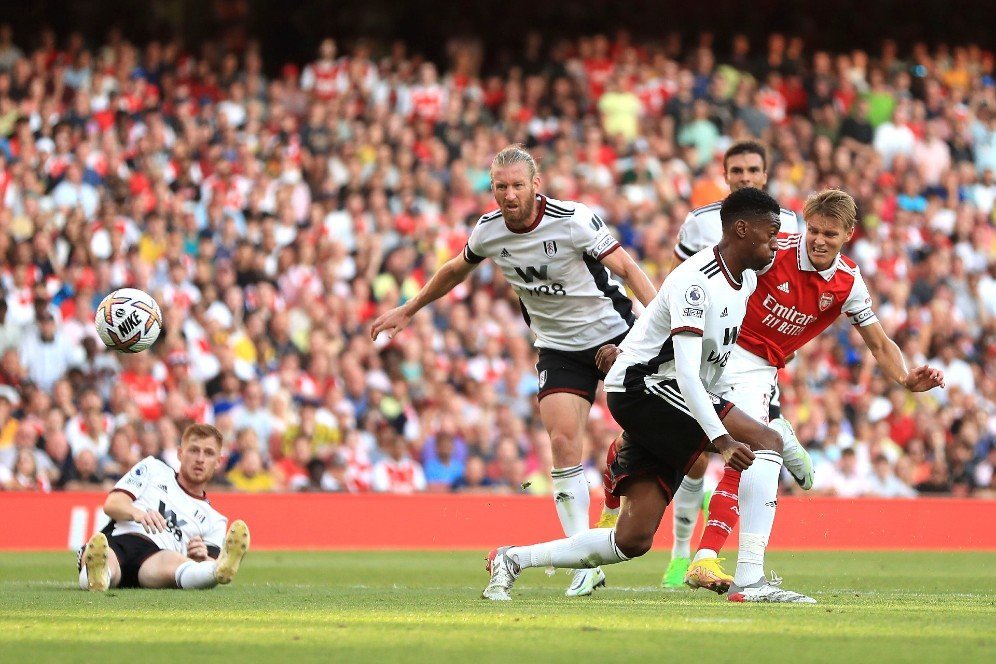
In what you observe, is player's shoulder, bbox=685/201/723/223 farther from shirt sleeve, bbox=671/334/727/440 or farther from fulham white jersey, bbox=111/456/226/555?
fulham white jersey, bbox=111/456/226/555

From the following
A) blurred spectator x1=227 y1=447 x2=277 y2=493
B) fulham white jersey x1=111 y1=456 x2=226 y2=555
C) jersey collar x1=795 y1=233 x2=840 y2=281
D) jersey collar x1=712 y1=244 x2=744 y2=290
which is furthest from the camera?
blurred spectator x1=227 y1=447 x2=277 y2=493

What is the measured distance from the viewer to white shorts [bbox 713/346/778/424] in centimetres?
839

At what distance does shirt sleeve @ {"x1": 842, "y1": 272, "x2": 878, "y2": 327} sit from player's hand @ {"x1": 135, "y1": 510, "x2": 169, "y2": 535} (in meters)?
4.13

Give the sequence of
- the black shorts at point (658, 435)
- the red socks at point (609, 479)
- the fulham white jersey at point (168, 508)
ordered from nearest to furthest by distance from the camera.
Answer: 1. the black shorts at point (658, 435)
2. the red socks at point (609, 479)
3. the fulham white jersey at point (168, 508)

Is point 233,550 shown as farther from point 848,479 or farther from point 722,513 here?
point 848,479

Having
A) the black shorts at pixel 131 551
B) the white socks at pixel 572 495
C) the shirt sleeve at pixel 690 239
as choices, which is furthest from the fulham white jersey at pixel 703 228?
the black shorts at pixel 131 551

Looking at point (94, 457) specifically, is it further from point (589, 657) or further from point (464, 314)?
point (589, 657)

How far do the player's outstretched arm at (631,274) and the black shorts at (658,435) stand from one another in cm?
124

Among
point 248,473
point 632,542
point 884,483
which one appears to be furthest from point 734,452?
point 884,483

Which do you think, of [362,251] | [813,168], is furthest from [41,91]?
[813,168]

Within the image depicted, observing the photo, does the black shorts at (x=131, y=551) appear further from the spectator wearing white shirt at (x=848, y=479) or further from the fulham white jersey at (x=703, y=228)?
the spectator wearing white shirt at (x=848, y=479)

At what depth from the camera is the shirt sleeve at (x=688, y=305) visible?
7520mm

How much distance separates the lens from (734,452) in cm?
741

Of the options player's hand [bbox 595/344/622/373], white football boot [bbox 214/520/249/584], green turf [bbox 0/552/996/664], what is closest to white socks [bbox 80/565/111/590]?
green turf [bbox 0/552/996/664]
